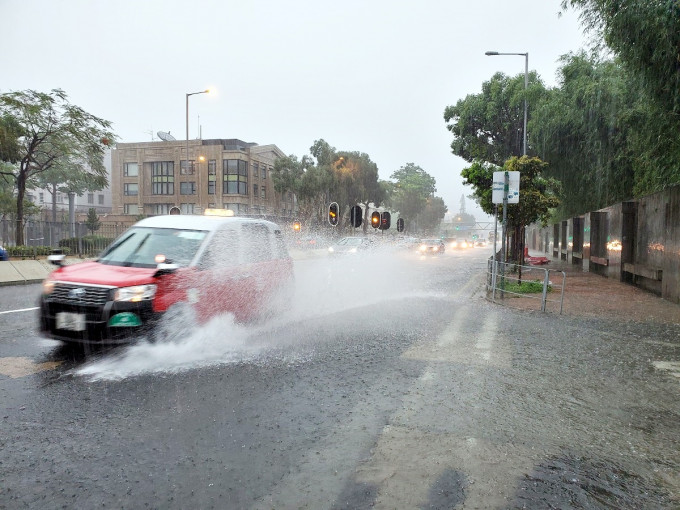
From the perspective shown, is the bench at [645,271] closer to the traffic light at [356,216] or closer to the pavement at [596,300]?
the pavement at [596,300]

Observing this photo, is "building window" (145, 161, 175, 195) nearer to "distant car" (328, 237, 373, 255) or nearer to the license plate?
"distant car" (328, 237, 373, 255)

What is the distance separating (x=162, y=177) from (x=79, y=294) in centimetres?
5469

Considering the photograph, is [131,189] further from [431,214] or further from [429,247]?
[431,214]

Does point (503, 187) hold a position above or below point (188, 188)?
below

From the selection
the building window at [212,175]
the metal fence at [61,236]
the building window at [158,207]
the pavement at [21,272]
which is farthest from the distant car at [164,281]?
the building window at [158,207]

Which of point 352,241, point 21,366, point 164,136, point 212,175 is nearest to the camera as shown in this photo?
point 21,366

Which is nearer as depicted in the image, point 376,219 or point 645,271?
point 645,271

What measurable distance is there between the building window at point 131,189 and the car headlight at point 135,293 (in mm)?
56723

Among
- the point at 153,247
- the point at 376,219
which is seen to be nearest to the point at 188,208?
the point at 376,219

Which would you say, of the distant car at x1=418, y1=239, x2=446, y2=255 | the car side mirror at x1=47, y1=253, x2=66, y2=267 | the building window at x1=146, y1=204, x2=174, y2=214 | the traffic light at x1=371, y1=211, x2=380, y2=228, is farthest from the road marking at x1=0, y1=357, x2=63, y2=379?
the building window at x1=146, y1=204, x2=174, y2=214

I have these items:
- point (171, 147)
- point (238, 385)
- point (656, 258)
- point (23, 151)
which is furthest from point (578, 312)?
point (171, 147)

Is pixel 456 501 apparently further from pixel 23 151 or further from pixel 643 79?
pixel 23 151

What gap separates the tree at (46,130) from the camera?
69.7ft

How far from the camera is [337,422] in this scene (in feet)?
13.0
